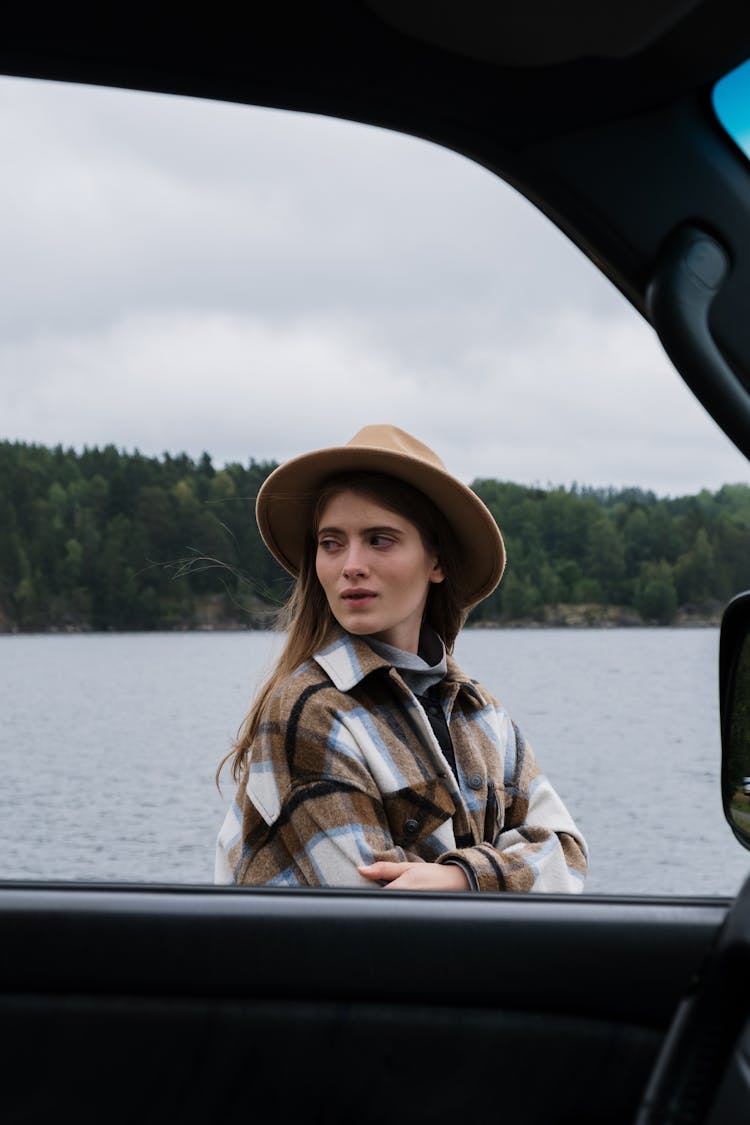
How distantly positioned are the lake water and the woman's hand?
159 millimetres

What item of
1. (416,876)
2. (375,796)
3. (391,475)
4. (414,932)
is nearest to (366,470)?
(391,475)

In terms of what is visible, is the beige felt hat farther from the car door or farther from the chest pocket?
the car door

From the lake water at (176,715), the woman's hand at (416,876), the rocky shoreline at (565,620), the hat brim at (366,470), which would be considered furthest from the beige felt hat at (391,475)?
the woman's hand at (416,876)

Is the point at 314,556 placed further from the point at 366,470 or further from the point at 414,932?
the point at 414,932

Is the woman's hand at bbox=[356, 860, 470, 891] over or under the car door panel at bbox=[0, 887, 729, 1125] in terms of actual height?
over

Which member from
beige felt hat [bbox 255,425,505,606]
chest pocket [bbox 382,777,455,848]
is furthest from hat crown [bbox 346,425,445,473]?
chest pocket [bbox 382,777,455,848]

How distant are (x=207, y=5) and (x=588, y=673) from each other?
2.97 feet

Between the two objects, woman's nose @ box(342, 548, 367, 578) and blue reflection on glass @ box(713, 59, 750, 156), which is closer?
blue reflection on glass @ box(713, 59, 750, 156)

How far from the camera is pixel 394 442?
68.7 inches

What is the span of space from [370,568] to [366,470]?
0.14 metres

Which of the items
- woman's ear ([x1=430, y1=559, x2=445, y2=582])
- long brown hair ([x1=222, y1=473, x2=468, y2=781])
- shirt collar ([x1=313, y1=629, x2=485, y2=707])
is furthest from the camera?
woman's ear ([x1=430, y1=559, x2=445, y2=582])

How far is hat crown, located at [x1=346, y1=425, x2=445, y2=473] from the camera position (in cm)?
171

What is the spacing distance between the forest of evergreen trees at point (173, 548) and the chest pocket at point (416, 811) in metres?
0.28

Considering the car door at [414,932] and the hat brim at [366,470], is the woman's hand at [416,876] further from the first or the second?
the hat brim at [366,470]
